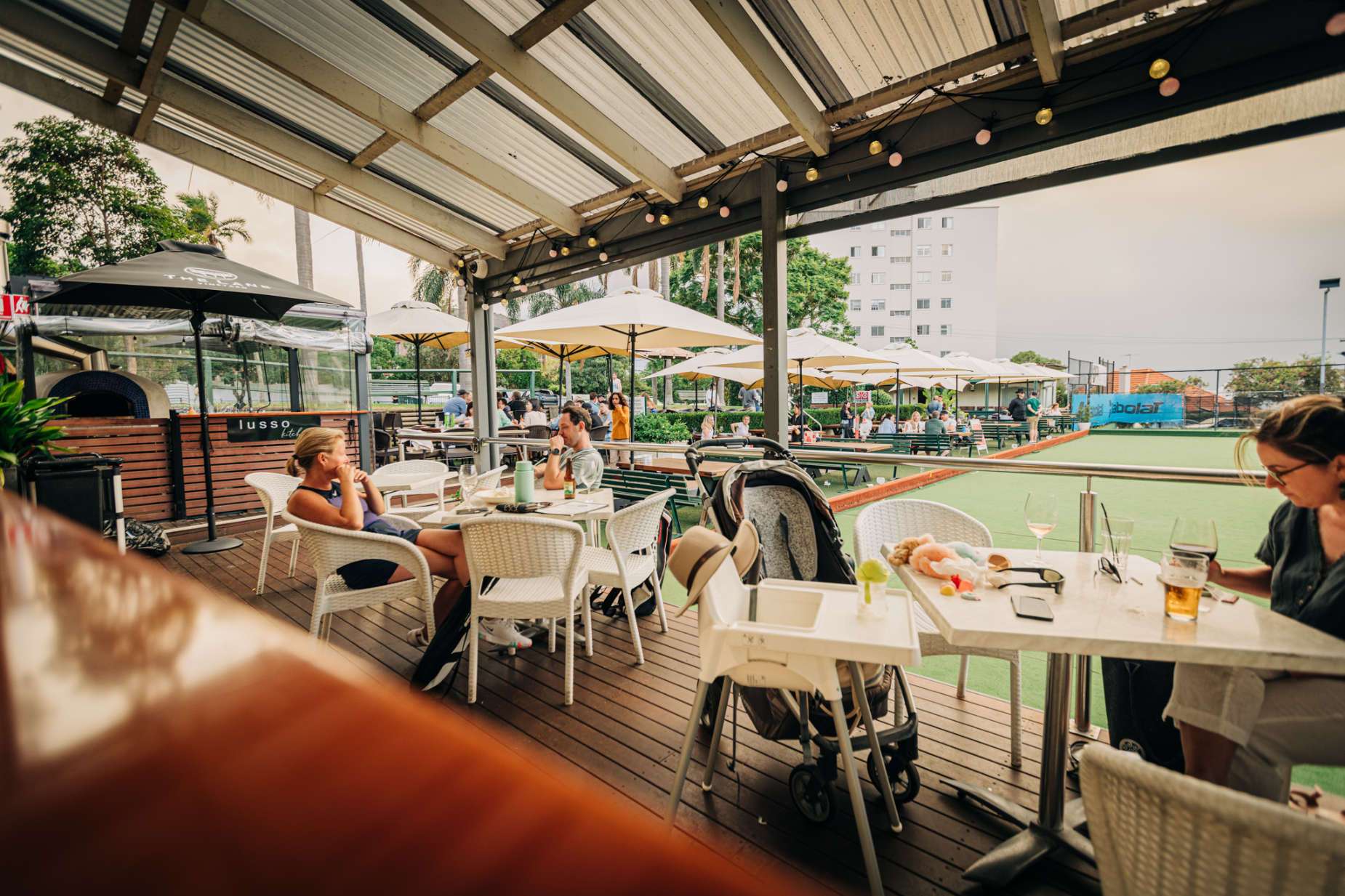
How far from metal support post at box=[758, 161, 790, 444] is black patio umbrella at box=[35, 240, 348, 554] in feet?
14.5

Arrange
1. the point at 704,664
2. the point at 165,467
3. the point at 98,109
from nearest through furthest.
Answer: the point at 704,664 → the point at 98,109 → the point at 165,467

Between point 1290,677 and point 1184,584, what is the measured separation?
372 millimetres

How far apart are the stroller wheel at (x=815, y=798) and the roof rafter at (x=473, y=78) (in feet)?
13.2

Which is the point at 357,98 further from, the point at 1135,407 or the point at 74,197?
the point at 1135,407

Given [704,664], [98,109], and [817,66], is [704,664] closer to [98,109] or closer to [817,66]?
[817,66]

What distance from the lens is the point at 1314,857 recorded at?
728 mm

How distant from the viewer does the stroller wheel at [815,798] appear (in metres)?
1.99

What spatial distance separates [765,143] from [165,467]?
7028 millimetres

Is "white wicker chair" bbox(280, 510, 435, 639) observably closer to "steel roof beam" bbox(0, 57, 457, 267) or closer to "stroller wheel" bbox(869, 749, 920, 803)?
"stroller wheel" bbox(869, 749, 920, 803)

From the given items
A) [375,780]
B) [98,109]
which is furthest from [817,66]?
[98,109]

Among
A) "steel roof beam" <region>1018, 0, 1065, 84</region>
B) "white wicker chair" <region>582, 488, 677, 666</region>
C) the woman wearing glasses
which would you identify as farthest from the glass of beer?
"steel roof beam" <region>1018, 0, 1065, 84</region>

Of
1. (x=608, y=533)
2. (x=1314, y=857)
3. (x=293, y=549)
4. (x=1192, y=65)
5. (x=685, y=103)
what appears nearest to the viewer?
(x=1314, y=857)

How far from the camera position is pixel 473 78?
413 centimetres

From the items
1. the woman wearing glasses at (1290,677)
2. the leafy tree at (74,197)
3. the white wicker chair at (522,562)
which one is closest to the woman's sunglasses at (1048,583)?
the woman wearing glasses at (1290,677)
